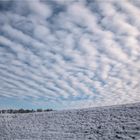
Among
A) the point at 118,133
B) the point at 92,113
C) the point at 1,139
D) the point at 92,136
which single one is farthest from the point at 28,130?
the point at 118,133

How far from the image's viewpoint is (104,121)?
15.5 metres

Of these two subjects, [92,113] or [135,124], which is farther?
[92,113]

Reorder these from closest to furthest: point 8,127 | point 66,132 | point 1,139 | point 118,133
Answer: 1. point 118,133
2. point 66,132
3. point 1,139
4. point 8,127

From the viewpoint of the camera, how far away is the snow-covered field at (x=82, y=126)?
1336 centimetres

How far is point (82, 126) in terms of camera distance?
52.0 ft

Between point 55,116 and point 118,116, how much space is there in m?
6.23

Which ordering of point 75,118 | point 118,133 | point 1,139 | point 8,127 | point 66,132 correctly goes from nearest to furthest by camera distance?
point 118,133 < point 66,132 < point 1,139 < point 75,118 < point 8,127

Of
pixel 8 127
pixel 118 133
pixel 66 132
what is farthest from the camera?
pixel 8 127

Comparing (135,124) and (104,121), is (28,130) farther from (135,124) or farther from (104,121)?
(135,124)

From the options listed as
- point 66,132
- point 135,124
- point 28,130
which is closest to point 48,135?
point 66,132

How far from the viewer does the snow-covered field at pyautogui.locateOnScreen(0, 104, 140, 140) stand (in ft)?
43.8

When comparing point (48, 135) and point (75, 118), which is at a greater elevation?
point (75, 118)

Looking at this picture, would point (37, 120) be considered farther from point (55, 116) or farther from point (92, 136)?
point (92, 136)

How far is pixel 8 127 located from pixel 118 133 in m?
10.4
